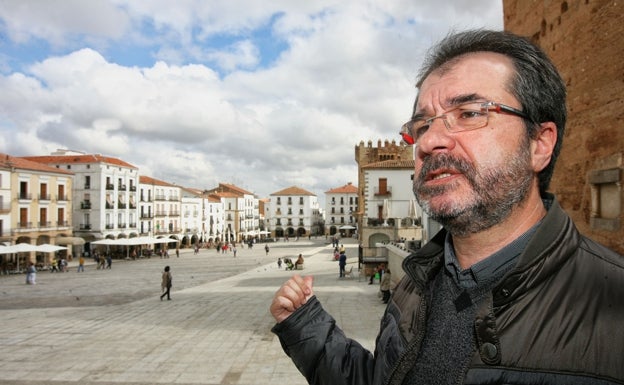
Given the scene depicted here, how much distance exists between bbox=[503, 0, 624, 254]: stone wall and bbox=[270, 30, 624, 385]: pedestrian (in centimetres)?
535

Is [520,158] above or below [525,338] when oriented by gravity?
above

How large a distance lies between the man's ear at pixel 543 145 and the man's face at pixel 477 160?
0.06 m

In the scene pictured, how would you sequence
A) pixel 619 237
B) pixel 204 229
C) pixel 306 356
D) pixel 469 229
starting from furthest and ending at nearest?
pixel 204 229
pixel 619 237
pixel 306 356
pixel 469 229

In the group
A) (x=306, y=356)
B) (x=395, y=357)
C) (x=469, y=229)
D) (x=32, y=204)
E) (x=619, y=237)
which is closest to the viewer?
(x=469, y=229)

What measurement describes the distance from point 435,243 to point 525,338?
2.25 ft

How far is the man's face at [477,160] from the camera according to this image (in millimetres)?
1436

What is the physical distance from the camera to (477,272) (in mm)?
1489

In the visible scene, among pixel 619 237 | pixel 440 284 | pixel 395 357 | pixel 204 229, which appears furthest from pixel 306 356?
pixel 204 229

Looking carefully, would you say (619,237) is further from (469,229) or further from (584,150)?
(469,229)

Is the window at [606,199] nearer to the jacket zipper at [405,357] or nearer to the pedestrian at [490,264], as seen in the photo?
the pedestrian at [490,264]

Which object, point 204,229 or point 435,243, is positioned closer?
point 435,243

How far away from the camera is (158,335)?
35.3ft

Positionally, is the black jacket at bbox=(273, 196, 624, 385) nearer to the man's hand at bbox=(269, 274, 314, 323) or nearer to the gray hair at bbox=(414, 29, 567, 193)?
the gray hair at bbox=(414, 29, 567, 193)

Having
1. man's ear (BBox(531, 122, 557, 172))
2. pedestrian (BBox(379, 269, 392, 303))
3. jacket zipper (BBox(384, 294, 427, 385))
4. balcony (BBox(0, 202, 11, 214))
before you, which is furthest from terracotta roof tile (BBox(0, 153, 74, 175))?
man's ear (BBox(531, 122, 557, 172))
